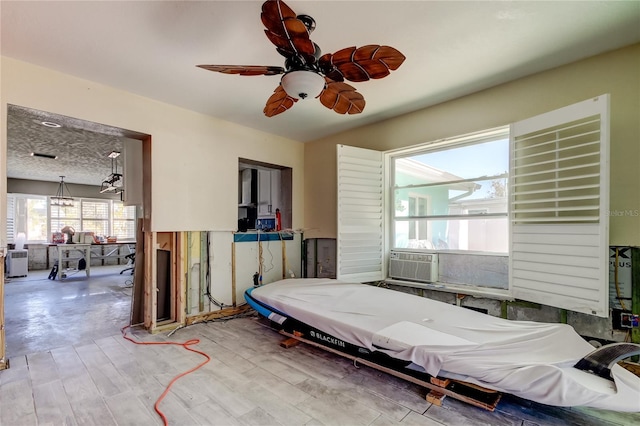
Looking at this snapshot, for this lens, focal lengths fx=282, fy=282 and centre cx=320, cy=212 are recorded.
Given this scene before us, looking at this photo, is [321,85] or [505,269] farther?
[505,269]

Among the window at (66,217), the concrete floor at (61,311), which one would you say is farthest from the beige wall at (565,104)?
the window at (66,217)

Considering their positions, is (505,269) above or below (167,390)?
above

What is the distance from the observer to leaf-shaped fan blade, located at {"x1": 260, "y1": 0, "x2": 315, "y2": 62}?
1.42m

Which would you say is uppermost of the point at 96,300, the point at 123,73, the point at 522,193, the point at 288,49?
the point at 123,73

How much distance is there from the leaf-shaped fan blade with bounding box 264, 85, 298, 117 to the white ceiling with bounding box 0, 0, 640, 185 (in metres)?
0.45

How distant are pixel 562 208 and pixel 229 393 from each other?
3005mm

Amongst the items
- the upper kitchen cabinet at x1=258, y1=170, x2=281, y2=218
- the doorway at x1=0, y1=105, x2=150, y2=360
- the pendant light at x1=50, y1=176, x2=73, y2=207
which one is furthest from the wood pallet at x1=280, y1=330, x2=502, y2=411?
the pendant light at x1=50, y1=176, x2=73, y2=207

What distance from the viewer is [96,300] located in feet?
15.8

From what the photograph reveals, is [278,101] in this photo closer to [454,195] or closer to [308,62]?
[308,62]

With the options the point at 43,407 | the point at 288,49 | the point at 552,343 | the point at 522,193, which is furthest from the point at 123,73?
the point at 552,343

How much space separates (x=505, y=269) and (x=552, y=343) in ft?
3.72

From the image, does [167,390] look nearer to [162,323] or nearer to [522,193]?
[162,323]

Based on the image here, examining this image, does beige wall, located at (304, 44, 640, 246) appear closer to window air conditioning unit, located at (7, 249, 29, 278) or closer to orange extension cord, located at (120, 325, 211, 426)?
orange extension cord, located at (120, 325, 211, 426)

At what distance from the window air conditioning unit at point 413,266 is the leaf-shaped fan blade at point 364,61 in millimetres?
2348
